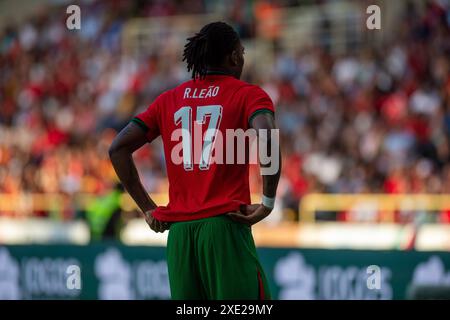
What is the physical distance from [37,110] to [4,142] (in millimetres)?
855

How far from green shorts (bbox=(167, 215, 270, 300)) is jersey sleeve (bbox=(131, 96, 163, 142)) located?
535mm

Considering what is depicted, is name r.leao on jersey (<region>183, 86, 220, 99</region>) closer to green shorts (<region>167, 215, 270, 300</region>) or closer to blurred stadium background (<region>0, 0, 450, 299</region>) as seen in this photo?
green shorts (<region>167, 215, 270, 300</region>)

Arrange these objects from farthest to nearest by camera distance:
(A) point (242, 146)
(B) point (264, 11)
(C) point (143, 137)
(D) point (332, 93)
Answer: (B) point (264, 11)
(D) point (332, 93)
(C) point (143, 137)
(A) point (242, 146)

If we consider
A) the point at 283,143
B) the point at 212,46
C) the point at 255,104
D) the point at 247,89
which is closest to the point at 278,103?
the point at 283,143

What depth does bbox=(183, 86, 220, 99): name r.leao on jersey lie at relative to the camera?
5285 millimetres

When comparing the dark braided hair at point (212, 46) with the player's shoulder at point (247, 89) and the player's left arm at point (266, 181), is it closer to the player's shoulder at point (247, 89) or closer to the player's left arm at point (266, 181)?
the player's shoulder at point (247, 89)

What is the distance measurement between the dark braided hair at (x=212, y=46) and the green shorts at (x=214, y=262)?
80cm

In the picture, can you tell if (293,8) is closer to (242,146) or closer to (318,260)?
(318,260)

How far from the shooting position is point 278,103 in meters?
16.8

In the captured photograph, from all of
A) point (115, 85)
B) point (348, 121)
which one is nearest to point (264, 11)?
point (115, 85)

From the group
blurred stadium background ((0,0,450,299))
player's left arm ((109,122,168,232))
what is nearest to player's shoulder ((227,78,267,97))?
player's left arm ((109,122,168,232))

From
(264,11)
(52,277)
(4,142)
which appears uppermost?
(264,11)

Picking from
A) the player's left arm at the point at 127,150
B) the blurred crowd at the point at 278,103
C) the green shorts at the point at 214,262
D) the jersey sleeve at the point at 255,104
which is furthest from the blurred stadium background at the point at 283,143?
the jersey sleeve at the point at 255,104

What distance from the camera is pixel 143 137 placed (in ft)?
18.1
